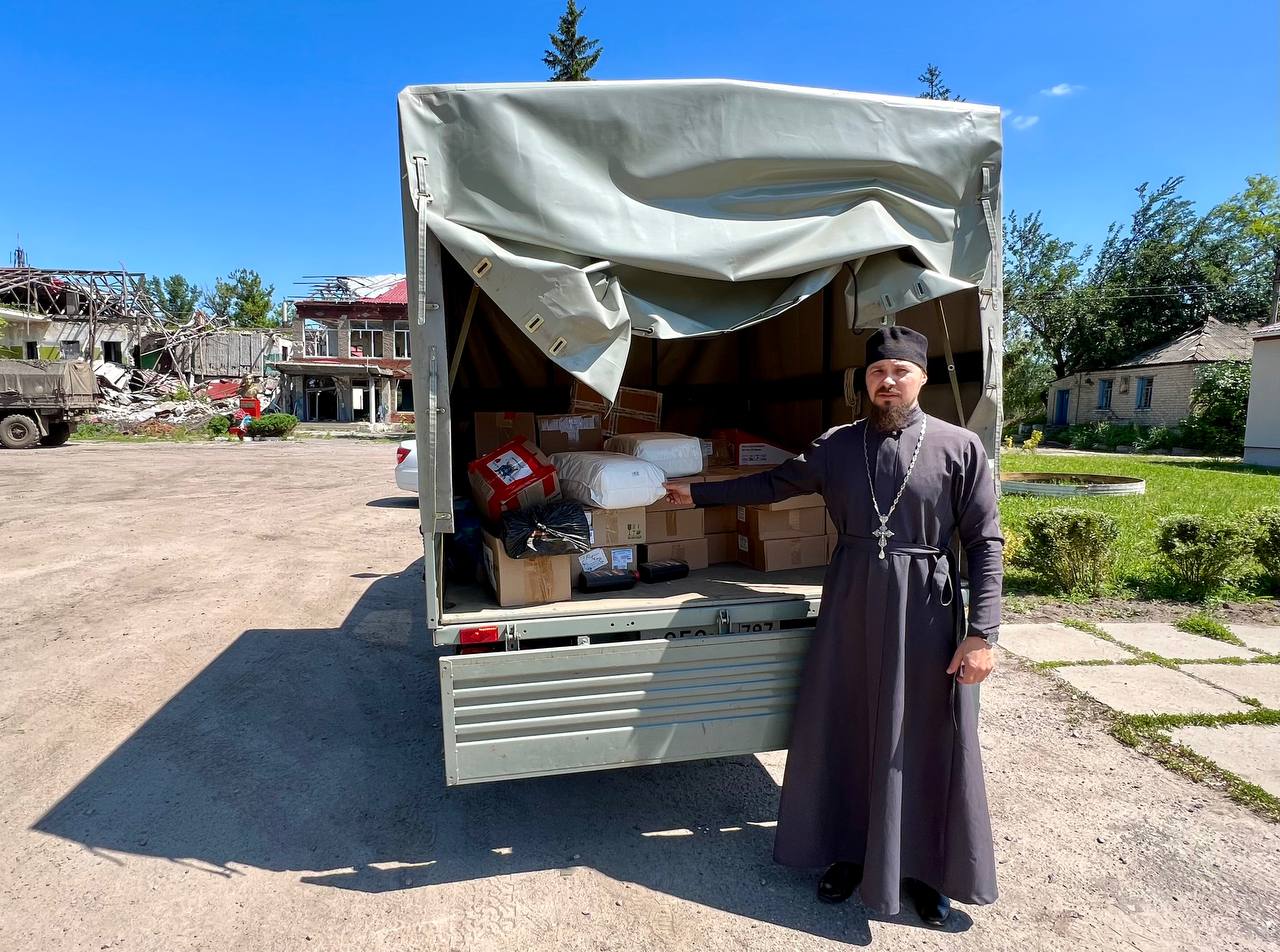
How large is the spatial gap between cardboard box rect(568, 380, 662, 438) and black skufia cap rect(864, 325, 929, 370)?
2778mm

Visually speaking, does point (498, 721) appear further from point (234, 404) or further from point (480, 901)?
point (234, 404)

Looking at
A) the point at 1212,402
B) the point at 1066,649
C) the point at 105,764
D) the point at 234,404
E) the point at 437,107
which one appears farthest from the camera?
the point at 234,404

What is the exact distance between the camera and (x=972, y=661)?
260 centimetres

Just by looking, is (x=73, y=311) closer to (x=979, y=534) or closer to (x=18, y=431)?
(x=18, y=431)

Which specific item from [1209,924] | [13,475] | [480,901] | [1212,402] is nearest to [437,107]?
[480,901]

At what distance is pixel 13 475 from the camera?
51.6 ft

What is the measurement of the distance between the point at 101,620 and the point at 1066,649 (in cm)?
767

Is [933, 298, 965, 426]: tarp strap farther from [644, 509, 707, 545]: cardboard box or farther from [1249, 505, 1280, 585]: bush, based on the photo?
[1249, 505, 1280, 585]: bush

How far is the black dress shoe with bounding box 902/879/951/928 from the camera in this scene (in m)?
2.74

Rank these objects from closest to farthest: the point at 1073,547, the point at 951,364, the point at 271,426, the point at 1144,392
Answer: the point at 951,364, the point at 1073,547, the point at 271,426, the point at 1144,392

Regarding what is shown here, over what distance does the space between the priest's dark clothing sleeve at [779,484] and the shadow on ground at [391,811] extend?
4.88 ft

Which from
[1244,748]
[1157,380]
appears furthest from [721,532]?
[1157,380]

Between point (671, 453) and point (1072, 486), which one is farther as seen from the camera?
point (1072, 486)

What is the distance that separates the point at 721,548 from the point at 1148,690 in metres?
3.03
